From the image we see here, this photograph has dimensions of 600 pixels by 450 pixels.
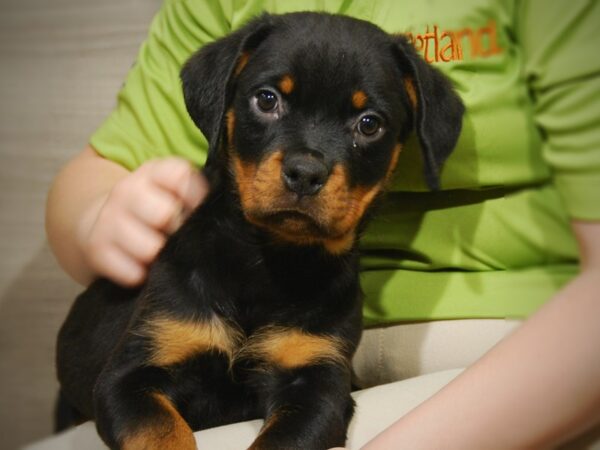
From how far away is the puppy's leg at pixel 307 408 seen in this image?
3.72 feet

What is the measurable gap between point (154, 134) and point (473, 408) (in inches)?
37.8

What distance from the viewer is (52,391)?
2.26 metres

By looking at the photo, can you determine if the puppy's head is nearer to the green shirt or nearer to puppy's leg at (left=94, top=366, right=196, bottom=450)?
the green shirt

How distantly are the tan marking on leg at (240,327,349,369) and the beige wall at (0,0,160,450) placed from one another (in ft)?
3.66

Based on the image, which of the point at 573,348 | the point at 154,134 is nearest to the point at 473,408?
the point at 573,348

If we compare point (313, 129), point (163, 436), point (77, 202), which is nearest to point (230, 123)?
point (313, 129)

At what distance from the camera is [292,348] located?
1268 millimetres

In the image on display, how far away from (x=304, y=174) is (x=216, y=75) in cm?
32

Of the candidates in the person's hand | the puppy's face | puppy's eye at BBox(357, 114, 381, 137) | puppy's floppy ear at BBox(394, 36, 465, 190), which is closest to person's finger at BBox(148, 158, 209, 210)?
the person's hand

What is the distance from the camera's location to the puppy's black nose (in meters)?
1.13

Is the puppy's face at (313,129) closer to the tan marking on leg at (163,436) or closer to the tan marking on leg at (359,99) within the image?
the tan marking on leg at (359,99)

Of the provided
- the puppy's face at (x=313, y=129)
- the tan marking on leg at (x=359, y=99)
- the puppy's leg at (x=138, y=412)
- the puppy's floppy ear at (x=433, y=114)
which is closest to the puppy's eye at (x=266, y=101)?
the puppy's face at (x=313, y=129)

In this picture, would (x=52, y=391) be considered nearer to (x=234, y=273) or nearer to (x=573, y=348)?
(x=234, y=273)

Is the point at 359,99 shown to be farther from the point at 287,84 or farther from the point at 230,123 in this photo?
the point at 230,123
